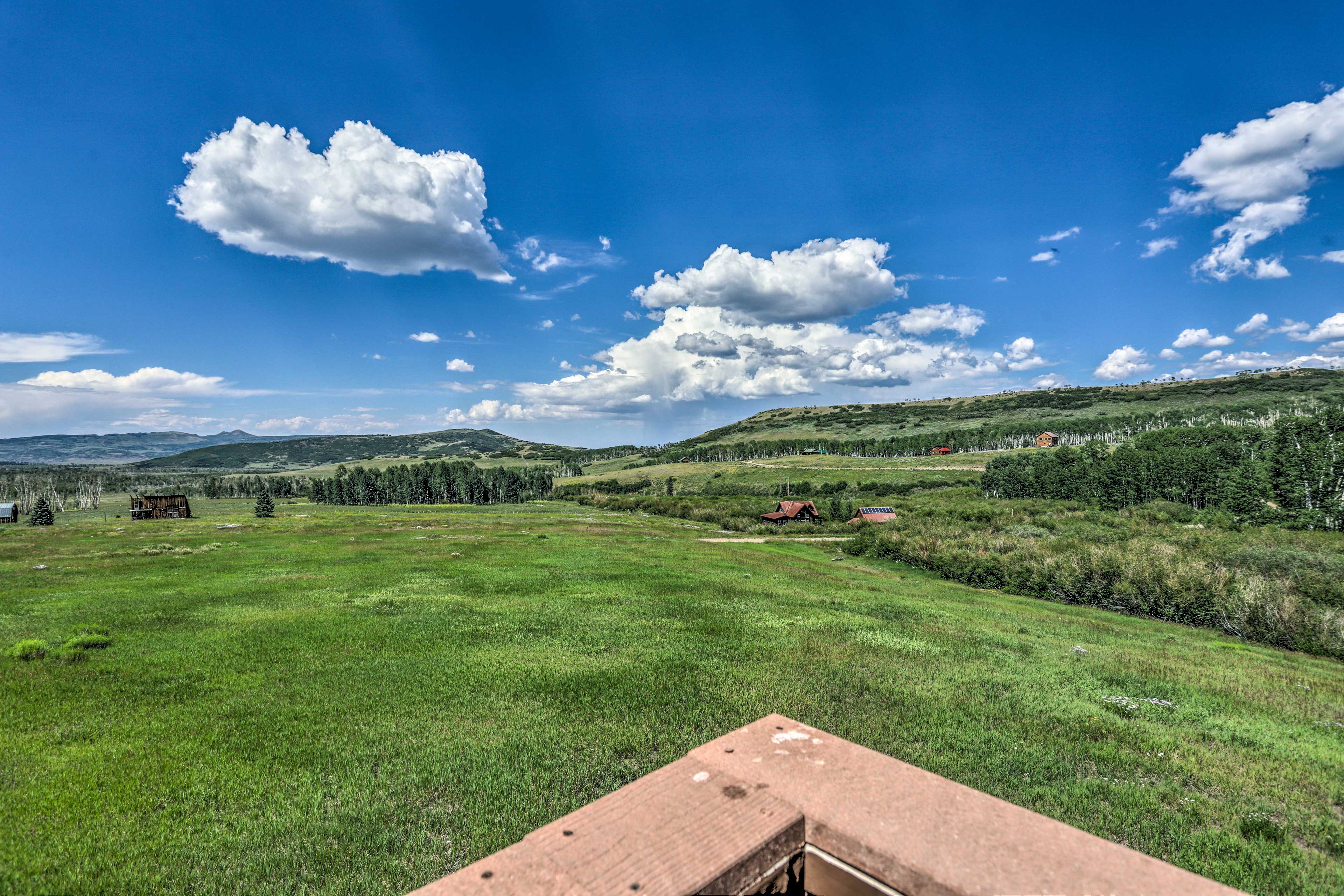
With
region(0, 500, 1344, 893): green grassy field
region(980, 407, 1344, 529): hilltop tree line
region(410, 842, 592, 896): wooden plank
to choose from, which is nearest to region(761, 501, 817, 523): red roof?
region(980, 407, 1344, 529): hilltop tree line

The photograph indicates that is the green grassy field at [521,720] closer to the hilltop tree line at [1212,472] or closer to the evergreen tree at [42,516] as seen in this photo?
the hilltop tree line at [1212,472]

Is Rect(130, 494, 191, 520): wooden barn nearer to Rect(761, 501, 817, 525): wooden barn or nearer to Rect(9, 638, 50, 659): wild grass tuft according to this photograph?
Rect(761, 501, 817, 525): wooden barn

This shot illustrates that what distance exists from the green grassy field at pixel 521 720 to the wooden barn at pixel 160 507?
102052mm

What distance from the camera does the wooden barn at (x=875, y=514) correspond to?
254ft

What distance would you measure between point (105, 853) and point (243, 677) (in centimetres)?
587

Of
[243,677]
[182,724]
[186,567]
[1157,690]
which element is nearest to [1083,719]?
[1157,690]

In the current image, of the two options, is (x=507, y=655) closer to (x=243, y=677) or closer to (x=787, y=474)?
(x=243, y=677)

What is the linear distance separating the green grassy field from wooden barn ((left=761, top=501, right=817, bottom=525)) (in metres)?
67.1

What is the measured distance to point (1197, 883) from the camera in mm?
2227

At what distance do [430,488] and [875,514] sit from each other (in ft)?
409

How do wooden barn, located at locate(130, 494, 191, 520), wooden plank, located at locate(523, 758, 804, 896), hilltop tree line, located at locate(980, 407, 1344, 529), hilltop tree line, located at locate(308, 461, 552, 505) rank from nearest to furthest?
wooden plank, located at locate(523, 758, 804, 896)
hilltop tree line, located at locate(980, 407, 1344, 529)
wooden barn, located at locate(130, 494, 191, 520)
hilltop tree line, located at locate(308, 461, 552, 505)

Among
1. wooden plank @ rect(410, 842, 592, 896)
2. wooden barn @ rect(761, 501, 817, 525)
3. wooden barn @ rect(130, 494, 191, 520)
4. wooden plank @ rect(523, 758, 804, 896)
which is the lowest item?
wooden barn @ rect(761, 501, 817, 525)

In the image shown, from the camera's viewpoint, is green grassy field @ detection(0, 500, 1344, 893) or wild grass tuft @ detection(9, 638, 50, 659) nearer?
green grassy field @ detection(0, 500, 1344, 893)

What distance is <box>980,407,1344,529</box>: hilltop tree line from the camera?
2776 inches
